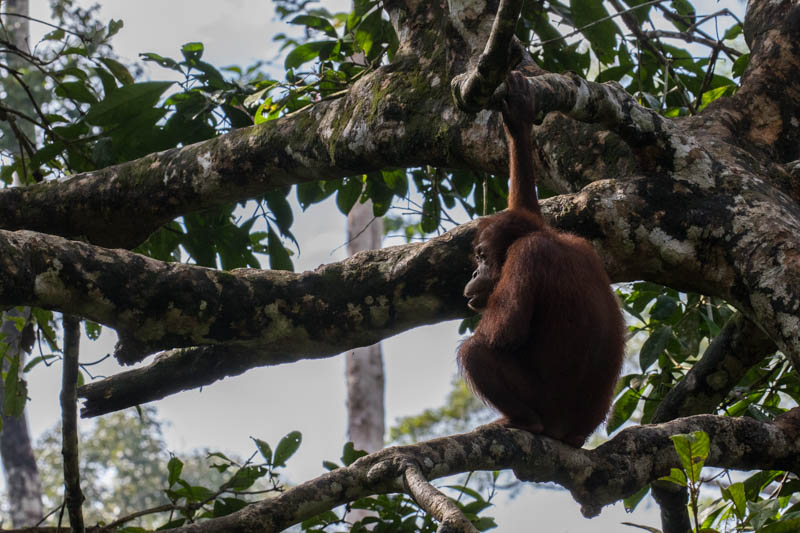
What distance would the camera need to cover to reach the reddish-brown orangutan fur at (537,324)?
3.05 m

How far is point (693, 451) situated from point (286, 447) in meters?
1.96

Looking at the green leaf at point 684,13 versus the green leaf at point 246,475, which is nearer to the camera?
the green leaf at point 246,475

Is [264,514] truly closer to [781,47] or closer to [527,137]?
[527,137]

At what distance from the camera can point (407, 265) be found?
3.06 metres

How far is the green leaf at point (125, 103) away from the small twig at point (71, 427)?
1.45m

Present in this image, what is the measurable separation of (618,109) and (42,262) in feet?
6.39

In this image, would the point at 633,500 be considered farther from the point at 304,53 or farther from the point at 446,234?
the point at 304,53

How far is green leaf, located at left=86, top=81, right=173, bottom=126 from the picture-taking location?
416 cm

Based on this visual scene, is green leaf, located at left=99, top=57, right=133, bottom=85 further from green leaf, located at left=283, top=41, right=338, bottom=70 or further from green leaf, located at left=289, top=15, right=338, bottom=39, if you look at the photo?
green leaf, located at left=289, top=15, right=338, bottom=39

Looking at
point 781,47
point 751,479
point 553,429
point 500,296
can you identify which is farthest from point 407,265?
point 781,47

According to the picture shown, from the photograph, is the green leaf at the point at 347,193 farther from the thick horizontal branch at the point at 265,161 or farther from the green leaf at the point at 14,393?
the green leaf at the point at 14,393

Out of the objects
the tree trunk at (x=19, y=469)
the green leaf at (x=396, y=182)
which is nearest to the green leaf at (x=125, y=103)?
the green leaf at (x=396, y=182)

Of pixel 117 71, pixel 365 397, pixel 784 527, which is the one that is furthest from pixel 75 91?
pixel 365 397

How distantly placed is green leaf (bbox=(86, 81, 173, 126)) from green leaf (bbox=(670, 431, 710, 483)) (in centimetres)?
318
